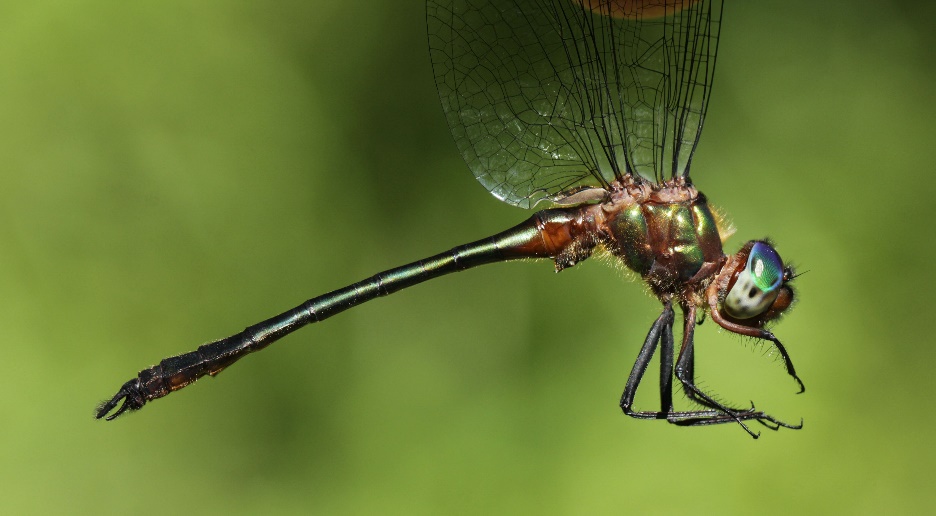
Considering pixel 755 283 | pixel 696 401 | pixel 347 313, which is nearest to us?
pixel 755 283

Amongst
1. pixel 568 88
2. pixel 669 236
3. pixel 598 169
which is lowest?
pixel 669 236

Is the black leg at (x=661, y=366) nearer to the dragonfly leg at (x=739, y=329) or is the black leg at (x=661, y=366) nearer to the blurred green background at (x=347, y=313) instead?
the dragonfly leg at (x=739, y=329)

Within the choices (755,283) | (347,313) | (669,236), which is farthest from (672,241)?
(347,313)

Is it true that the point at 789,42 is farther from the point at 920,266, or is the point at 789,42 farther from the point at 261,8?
the point at 261,8

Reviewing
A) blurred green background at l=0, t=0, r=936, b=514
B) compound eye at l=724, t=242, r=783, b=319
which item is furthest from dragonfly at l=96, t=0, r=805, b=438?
blurred green background at l=0, t=0, r=936, b=514

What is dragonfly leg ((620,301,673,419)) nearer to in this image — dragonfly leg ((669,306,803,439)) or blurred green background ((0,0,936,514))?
dragonfly leg ((669,306,803,439))

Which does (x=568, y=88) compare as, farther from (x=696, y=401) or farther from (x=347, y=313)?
(x=347, y=313)
